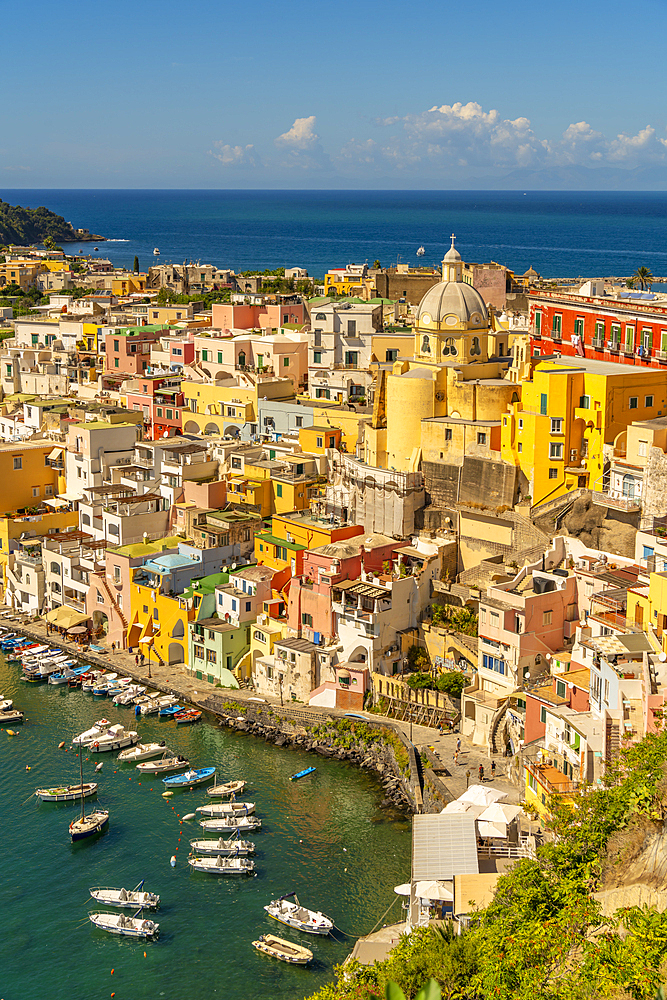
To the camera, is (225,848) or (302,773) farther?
(302,773)

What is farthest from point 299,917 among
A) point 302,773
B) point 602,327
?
point 602,327

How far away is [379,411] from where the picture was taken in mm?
30703

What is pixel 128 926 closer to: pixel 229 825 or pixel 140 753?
pixel 229 825

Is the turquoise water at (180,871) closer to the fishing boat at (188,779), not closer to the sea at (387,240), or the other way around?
the fishing boat at (188,779)

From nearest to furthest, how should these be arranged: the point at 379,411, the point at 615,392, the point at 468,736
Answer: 1. the point at 468,736
2. the point at 615,392
3. the point at 379,411

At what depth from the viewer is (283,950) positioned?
17578 mm

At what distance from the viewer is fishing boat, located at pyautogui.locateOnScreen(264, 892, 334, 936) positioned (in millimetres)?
18016

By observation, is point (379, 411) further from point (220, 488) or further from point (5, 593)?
point (5, 593)

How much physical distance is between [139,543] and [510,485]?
10.6 meters

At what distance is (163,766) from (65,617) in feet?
28.1

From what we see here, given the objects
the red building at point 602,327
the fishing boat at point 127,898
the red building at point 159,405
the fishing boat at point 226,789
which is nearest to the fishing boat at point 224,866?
the fishing boat at point 127,898

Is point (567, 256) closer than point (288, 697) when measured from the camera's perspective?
No

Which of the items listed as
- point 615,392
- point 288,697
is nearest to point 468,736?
point 288,697

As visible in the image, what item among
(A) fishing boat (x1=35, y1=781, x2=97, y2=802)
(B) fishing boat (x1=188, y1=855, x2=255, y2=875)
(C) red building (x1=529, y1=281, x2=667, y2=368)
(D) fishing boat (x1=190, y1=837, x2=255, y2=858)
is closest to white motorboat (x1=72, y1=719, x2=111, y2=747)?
(A) fishing boat (x1=35, y1=781, x2=97, y2=802)
